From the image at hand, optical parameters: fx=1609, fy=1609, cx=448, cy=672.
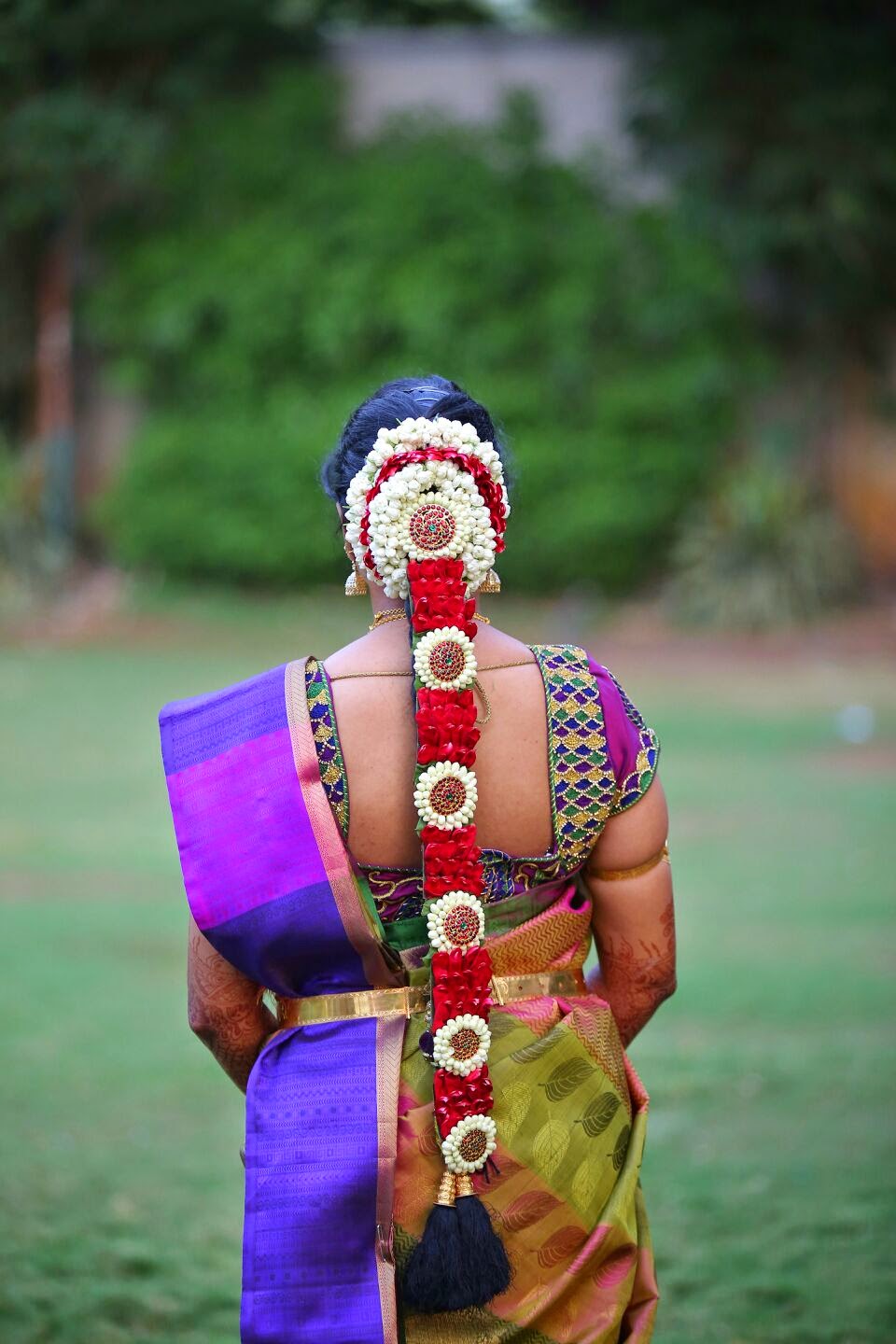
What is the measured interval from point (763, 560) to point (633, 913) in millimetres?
12477

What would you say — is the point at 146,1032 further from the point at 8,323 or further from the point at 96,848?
the point at 8,323

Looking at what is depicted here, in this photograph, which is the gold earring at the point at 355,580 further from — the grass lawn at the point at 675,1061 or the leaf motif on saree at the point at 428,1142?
the grass lawn at the point at 675,1061

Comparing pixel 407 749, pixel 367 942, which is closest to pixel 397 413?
pixel 407 749

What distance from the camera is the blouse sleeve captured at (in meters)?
2.10

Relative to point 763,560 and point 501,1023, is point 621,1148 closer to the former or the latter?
point 501,1023

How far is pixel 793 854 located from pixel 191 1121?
3650 mm

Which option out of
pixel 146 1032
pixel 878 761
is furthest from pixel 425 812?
pixel 878 761

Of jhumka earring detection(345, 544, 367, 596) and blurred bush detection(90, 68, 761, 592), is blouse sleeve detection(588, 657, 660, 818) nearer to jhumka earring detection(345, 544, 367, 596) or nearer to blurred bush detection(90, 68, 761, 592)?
jhumka earring detection(345, 544, 367, 596)

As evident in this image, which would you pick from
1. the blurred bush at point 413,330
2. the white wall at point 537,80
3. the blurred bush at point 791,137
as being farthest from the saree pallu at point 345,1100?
the white wall at point 537,80

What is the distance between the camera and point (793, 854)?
729cm

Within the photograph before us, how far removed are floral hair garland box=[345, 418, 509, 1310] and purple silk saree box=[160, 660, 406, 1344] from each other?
0.07m

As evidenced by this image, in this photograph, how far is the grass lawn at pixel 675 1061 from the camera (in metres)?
3.42

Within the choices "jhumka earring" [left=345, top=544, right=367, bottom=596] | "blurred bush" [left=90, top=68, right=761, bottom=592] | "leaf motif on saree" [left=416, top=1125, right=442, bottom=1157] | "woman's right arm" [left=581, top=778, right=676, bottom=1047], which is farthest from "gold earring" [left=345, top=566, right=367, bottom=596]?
"blurred bush" [left=90, top=68, right=761, bottom=592]

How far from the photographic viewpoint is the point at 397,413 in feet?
6.75
